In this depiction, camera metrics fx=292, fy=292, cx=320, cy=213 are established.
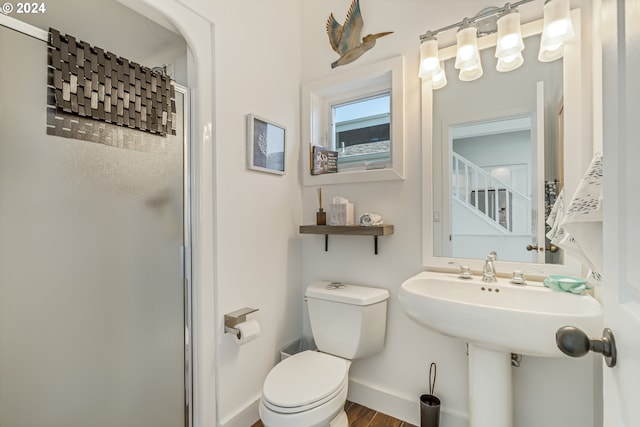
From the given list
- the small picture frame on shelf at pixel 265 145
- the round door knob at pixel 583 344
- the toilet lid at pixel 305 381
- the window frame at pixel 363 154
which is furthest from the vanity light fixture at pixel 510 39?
the toilet lid at pixel 305 381

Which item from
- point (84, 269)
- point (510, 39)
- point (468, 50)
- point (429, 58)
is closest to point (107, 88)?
point (84, 269)

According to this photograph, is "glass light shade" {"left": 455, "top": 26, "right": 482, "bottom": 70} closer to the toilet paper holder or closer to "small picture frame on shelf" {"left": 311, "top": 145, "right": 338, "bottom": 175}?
"small picture frame on shelf" {"left": 311, "top": 145, "right": 338, "bottom": 175}

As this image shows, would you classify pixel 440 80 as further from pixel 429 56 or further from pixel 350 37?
pixel 350 37

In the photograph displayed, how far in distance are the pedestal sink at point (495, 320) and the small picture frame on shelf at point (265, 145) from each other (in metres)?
1.03

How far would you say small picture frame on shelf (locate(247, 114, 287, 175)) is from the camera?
1631 millimetres

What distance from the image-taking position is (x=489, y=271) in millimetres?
1388

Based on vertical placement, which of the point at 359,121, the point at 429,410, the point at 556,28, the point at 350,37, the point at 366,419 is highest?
the point at 350,37

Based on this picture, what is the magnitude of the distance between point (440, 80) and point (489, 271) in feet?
3.37

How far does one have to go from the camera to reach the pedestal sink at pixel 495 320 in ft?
3.20

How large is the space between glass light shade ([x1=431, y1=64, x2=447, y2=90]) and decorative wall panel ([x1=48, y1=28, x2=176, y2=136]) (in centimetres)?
133

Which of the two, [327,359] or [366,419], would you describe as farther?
[366,419]

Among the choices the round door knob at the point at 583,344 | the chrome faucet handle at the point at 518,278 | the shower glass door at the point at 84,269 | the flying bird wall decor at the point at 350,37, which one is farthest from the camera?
the flying bird wall decor at the point at 350,37

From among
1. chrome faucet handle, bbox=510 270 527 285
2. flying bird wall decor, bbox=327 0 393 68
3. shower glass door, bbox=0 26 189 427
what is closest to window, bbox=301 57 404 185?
flying bird wall decor, bbox=327 0 393 68

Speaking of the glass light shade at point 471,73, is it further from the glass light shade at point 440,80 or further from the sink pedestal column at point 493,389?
the sink pedestal column at point 493,389
